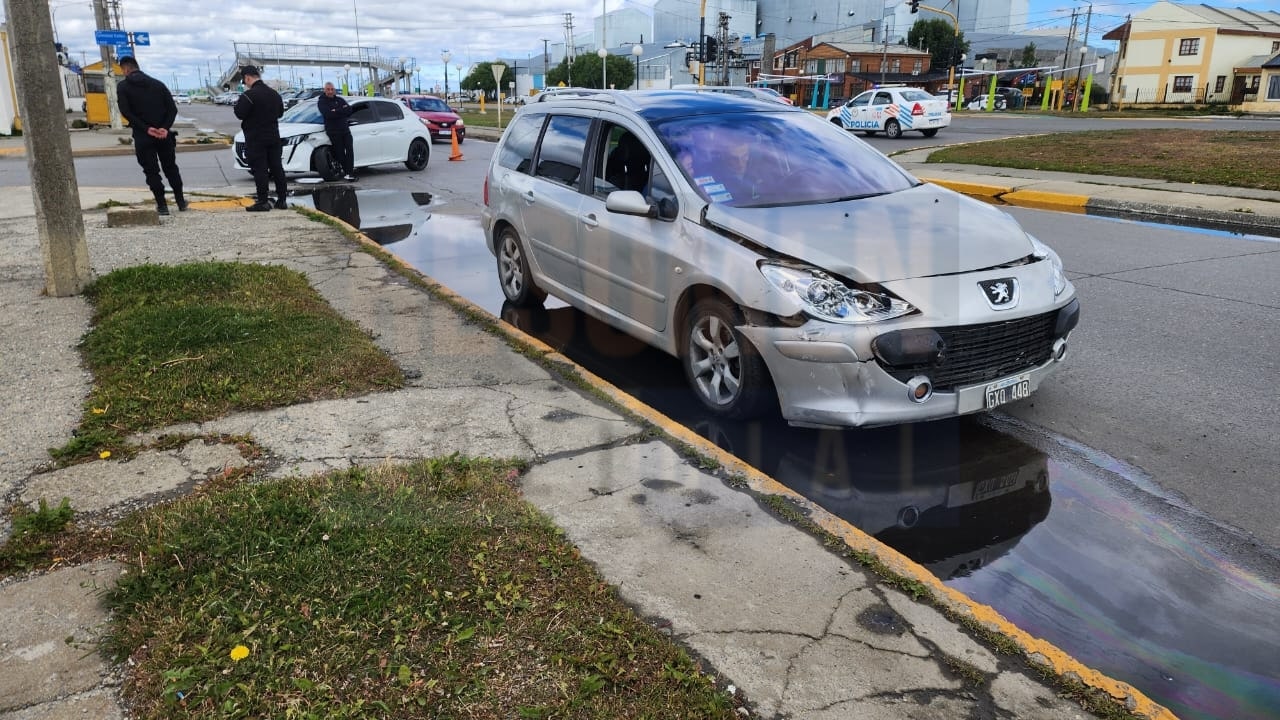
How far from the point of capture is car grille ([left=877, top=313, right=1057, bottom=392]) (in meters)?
4.16

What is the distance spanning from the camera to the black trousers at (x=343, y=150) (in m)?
17.1

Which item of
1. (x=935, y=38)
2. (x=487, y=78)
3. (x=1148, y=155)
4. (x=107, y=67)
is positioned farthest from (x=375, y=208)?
(x=487, y=78)

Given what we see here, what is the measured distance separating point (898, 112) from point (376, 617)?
97.4ft

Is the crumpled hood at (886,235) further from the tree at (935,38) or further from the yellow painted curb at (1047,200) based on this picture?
the tree at (935,38)

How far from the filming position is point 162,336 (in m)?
5.71

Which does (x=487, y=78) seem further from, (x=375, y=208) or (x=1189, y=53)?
(x=375, y=208)

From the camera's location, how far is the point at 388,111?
62.5 ft

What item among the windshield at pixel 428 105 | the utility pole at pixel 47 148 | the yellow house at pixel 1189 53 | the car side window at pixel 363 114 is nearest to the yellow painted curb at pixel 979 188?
the car side window at pixel 363 114

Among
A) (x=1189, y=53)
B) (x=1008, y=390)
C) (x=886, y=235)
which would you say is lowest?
(x=1008, y=390)

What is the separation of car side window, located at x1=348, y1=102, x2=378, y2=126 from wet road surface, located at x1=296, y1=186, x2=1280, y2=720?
14.8 meters

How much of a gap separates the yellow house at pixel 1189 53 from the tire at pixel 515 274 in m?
69.7

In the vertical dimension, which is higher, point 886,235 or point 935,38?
point 935,38

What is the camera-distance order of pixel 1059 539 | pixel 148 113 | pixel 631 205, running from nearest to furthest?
1. pixel 1059 539
2. pixel 631 205
3. pixel 148 113

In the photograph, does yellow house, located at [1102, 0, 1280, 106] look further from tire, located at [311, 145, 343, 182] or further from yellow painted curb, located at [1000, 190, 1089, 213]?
tire, located at [311, 145, 343, 182]
